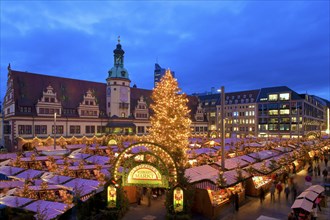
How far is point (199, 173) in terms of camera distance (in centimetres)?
1950

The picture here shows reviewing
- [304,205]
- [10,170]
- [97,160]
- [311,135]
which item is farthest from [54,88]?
[311,135]

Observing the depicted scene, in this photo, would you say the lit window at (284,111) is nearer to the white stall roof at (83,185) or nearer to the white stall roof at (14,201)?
the white stall roof at (83,185)

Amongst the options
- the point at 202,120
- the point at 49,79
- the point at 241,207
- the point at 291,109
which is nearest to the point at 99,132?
the point at 49,79

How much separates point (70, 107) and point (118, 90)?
12.6 m

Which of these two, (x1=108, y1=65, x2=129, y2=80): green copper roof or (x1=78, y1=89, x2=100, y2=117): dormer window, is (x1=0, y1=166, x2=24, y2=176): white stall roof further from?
(x1=108, y1=65, x2=129, y2=80): green copper roof

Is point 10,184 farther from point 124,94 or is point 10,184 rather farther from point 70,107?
point 124,94

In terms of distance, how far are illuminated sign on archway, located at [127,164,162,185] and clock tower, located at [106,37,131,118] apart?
53.8 metres

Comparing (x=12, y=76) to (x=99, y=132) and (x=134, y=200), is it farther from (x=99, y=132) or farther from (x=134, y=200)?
(x=134, y=200)

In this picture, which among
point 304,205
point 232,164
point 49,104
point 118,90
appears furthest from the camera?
point 118,90

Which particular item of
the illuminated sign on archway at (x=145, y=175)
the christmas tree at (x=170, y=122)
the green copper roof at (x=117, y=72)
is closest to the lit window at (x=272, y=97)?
the green copper roof at (x=117, y=72)

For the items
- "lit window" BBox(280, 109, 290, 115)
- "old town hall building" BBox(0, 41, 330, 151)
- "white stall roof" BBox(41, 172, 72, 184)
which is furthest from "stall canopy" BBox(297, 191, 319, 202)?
"lit window" BBox(280, 109, 290, 115)

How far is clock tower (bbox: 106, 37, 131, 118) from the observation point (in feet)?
221

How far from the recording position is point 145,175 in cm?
1397

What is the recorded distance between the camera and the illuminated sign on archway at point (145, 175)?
13.9 meters
